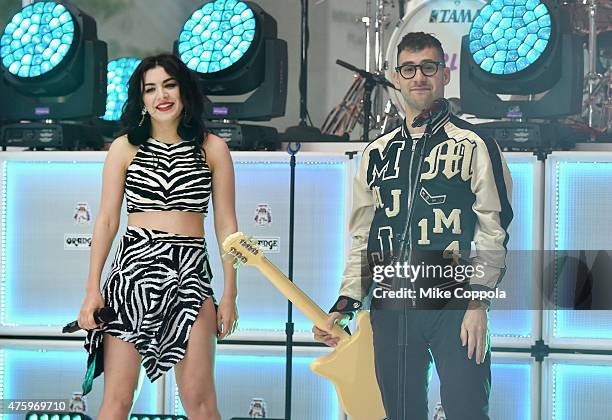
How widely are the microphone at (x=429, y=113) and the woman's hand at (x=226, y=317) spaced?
71 centimetres

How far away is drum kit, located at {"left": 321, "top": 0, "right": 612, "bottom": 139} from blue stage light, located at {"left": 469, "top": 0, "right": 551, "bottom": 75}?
89 millimetres

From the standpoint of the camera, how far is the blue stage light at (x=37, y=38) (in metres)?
4.07

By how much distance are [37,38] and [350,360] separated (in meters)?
1.74

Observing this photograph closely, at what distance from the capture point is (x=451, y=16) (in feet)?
13.0

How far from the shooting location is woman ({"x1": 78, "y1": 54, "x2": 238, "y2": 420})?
3084mm

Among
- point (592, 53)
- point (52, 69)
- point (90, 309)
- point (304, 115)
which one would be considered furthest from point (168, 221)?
point (592, 53)

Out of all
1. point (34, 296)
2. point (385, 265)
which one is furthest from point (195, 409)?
point (34, 296)

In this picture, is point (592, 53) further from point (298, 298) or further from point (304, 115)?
point (298, 298)

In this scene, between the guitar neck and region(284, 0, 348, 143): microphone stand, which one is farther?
region(284, 0, 348, 143): microphone stand

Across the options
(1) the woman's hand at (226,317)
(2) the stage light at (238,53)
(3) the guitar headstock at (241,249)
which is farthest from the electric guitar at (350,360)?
(2) the stage light at (238,53)

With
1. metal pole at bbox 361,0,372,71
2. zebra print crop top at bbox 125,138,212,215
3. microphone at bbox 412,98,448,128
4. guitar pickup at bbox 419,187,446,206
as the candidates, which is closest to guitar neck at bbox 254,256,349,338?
zebra print crop top at bbox 125,138,212,215

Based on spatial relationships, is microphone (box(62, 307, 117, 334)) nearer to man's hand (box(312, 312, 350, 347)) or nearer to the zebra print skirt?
the zebra print skirt

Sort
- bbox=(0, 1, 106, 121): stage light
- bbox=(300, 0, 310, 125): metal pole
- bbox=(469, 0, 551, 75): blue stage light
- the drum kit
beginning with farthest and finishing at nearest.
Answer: bbox=(300, 0, 310, 125): metal pole → bbox=(0, 1, 106, 121): stage light → the drum kit → bbox=(469, 0, 551, 75): blue stage light

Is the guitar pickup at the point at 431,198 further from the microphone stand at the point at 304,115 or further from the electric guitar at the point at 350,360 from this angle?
the microphone stand at the point at 304,115
